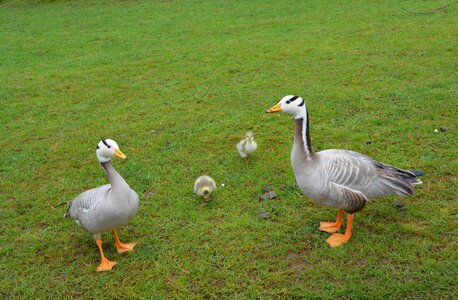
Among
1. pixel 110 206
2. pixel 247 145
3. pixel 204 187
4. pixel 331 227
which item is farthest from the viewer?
pixel 247 145

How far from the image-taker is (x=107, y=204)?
4500 millimetres

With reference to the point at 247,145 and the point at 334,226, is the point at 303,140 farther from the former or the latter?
the point at 247,145

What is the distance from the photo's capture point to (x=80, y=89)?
10812mm

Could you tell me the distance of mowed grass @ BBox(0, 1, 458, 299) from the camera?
14.7 ft

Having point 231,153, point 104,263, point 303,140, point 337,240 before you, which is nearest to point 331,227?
point 337,240

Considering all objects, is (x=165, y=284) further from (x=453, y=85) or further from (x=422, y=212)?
(x=453, y=85)

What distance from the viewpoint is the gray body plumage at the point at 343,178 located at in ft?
14.9

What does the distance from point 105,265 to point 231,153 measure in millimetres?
2946

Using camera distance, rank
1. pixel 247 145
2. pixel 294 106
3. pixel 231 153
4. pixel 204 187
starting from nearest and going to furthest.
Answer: pixel 294 106 < pixel 204 187 < pixel 247 145 < pixel 231 153

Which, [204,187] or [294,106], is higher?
[294,106]

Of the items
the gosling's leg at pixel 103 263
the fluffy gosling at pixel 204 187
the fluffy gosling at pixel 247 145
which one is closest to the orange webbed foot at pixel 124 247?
the gosling's leg at pixel 103 263

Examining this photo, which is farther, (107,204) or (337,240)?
(337,240)

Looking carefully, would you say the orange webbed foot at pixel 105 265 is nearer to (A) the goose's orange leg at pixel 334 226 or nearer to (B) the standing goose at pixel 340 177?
(B) the standing goose at pixel 340 177

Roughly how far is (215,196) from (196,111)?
330 centimetres
